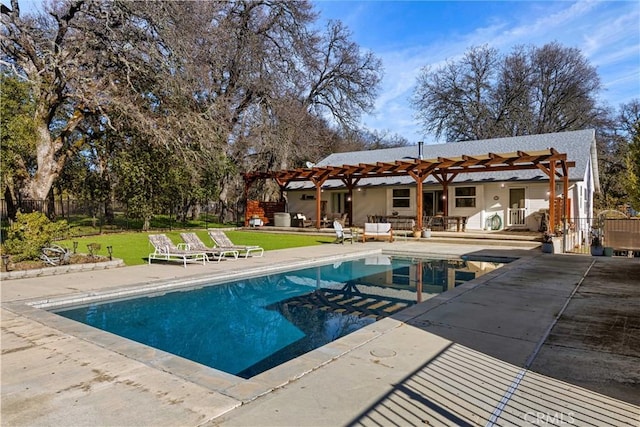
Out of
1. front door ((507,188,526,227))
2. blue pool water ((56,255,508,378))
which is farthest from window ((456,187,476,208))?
blue pool water ((56,255,508,378))

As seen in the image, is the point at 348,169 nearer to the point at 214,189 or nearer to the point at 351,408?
the point at 214,189

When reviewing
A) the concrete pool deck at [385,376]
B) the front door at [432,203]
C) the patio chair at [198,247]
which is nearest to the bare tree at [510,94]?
the front door at [432,203]

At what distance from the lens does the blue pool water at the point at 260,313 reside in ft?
17.6

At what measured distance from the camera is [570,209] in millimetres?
18016

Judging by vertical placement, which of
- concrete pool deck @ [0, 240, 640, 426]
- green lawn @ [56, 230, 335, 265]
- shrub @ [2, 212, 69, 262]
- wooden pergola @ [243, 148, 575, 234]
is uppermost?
wooden pergola @ [243, 148, 575, 234]

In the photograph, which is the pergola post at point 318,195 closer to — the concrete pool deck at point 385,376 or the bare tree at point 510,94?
the concrete pool deck at point 385,376

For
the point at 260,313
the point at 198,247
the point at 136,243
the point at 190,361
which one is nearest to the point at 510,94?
the point at 136,243

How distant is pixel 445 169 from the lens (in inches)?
790

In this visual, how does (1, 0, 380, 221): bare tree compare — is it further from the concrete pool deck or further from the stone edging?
the concrete pool deck

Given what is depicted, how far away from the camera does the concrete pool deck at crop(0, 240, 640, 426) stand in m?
2.89

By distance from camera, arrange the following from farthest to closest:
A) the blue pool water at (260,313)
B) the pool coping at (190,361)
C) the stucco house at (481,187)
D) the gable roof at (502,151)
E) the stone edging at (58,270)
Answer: the gable roof at (502,151) < the stucco house at (481,187) < the stone edging at (58,270) < the blue pool water at (260,313) < the pool coping at (190,361)

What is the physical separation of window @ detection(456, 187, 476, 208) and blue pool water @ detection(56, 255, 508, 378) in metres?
10.9

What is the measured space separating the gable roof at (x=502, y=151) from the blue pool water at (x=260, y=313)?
36.2 ft

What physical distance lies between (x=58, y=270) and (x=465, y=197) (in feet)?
59.3
